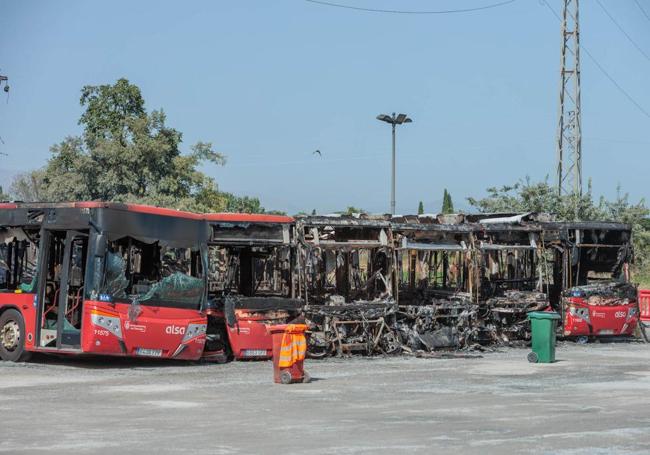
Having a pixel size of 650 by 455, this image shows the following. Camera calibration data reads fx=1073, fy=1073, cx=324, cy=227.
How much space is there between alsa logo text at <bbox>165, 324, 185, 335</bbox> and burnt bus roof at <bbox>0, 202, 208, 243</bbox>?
5.53 feet

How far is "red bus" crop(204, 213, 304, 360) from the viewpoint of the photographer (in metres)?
21.7

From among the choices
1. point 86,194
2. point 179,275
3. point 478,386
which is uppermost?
point 86,194

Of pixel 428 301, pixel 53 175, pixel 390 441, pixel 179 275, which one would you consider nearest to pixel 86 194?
pixel 53 175

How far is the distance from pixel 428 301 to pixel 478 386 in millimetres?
8985

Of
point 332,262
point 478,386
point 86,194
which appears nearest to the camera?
point 478,386

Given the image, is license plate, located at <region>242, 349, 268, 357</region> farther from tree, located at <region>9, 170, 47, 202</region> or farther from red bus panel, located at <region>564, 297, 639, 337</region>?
tree, located at <region>9, 170, 47, 202</region>

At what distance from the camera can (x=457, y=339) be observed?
2498 centimetres

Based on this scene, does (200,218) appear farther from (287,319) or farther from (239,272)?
(239,272)

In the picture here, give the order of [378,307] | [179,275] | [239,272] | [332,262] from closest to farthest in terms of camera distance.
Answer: [179,275]
[378,307]
[239,272]
[332,262]

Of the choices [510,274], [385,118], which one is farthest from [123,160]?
[510,274]

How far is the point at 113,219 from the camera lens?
1947 centimetres

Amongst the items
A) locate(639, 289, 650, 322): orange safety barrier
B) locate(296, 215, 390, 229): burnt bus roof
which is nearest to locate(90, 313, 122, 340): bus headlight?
locate(296, 215, 390, 229): burnt bus roof

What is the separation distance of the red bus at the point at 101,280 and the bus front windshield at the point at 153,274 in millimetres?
19

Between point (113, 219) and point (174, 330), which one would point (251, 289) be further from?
point (113, 219)
